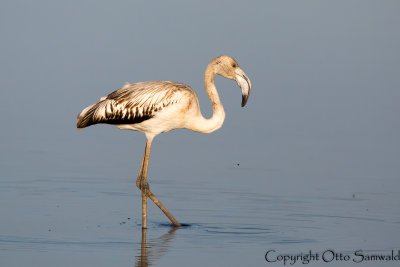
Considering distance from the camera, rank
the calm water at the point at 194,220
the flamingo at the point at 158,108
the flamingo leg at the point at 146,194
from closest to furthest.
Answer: the calm water at the point at 194,220
the flamingo leg at the point at 146,194
the flamingo at the point at 158,108

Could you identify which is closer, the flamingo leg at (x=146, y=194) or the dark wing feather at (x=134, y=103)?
the flamingo leg at (x=146, y=194)

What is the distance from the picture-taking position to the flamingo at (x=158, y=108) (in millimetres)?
13609

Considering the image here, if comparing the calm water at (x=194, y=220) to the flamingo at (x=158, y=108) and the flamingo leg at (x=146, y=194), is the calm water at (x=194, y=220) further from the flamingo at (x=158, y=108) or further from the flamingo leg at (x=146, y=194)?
the flamingo at (x=158, y=108)

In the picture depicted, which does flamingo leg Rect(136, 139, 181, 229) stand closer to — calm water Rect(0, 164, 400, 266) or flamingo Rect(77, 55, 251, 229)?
flamingo Rect(77, 55, 251, 229)

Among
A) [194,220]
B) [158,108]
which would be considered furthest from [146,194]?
[158,108]

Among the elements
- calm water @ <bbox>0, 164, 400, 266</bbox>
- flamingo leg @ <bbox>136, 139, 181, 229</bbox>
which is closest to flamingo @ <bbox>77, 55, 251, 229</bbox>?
flamingo leg @ <bbox>136, 139, 181, 229</bbox>

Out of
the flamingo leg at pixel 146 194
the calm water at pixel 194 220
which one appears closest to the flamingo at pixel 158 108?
the flamingo leg at pixel 146 194

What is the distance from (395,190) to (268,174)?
2379mm

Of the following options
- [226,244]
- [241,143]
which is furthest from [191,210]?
[241,143]

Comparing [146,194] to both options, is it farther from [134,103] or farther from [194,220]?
[134,103]

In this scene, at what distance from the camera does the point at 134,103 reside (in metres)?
13.7

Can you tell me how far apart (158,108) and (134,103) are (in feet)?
1.21

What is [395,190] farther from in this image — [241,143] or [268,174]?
[241,143]

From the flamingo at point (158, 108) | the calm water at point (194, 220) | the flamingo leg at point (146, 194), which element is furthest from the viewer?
the flamingo at point (158, 108)
